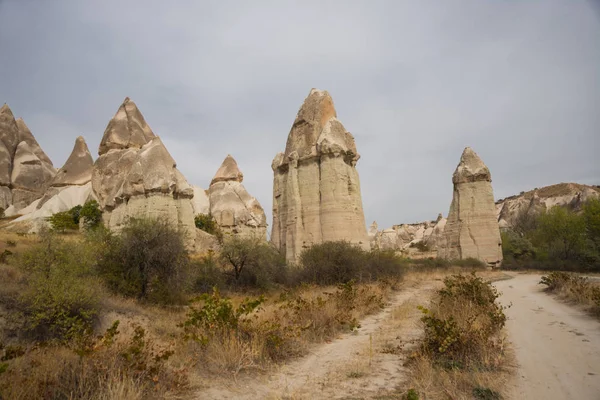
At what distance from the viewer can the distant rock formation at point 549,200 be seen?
43500mm

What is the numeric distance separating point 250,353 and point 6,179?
153 feet

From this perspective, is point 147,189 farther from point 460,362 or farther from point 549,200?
point 549,200

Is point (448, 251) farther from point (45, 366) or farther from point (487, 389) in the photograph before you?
point (45, 366)

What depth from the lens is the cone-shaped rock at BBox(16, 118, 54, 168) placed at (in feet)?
144

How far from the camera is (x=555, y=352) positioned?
459 centimetres

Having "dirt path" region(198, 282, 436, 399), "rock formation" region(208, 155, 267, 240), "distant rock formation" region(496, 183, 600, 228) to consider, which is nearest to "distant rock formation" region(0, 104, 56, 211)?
"rock formation" region(208, 155, 267, 240)

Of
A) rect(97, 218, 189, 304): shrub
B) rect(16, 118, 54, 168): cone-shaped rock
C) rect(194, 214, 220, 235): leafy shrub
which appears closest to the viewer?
rect(97, 218, 189, 304): shrub

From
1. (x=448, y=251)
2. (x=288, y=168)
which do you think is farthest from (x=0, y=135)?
(x=448, y=251)

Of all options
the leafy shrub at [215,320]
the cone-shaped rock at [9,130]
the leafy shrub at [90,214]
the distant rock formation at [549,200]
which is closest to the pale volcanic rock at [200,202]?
the leafy shrub at [90,214]

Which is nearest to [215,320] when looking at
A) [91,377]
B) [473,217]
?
[91,377]

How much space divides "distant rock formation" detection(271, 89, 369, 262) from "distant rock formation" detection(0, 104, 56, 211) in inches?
1368

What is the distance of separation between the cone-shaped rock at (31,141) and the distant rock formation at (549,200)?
191ft

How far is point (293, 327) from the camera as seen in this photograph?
5473 mm

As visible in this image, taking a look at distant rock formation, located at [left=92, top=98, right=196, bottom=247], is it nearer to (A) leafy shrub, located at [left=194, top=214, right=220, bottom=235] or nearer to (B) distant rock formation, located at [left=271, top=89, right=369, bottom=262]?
(B) distant rock formation, located at [left=271, top=89, right=369, bottom=262]
